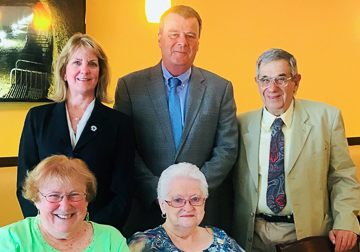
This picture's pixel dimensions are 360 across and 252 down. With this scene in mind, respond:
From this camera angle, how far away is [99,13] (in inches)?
149

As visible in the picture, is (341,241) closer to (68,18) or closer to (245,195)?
(245,195)

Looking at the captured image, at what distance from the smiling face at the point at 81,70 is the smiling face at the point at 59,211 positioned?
1.91 ft

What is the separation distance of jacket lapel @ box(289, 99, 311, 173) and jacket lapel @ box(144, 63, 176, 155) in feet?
2.18

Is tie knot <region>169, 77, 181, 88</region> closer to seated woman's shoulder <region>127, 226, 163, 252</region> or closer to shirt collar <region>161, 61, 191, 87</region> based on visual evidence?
shirt collar <region>161, 61, 191, 87</region>

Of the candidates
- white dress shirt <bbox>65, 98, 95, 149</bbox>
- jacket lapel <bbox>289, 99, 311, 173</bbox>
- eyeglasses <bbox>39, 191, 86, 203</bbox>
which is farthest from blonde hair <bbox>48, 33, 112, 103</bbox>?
jacket lapel <bbox>289, 99, 311, 173</bbox>

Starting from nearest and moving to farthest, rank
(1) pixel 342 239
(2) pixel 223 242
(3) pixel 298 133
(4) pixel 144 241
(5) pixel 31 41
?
(4) pixel 144 241 → (2) pixel 223 242 → (1) pixel 342 239 → (3) pixel 298 133 → (5) pixel 31 41

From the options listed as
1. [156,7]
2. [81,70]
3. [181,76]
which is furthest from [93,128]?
[156,7]

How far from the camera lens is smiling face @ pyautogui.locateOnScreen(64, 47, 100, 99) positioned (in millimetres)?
2041

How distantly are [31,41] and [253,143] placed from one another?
6.71ft

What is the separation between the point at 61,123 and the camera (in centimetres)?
203

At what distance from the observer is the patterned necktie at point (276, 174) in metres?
2.31

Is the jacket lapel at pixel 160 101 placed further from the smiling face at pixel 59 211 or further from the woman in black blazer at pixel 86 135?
the smiling face at pixel 59 211

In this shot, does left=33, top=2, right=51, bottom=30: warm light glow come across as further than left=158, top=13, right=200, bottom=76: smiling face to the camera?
Yes

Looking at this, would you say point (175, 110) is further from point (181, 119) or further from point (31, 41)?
point (31, 41)
